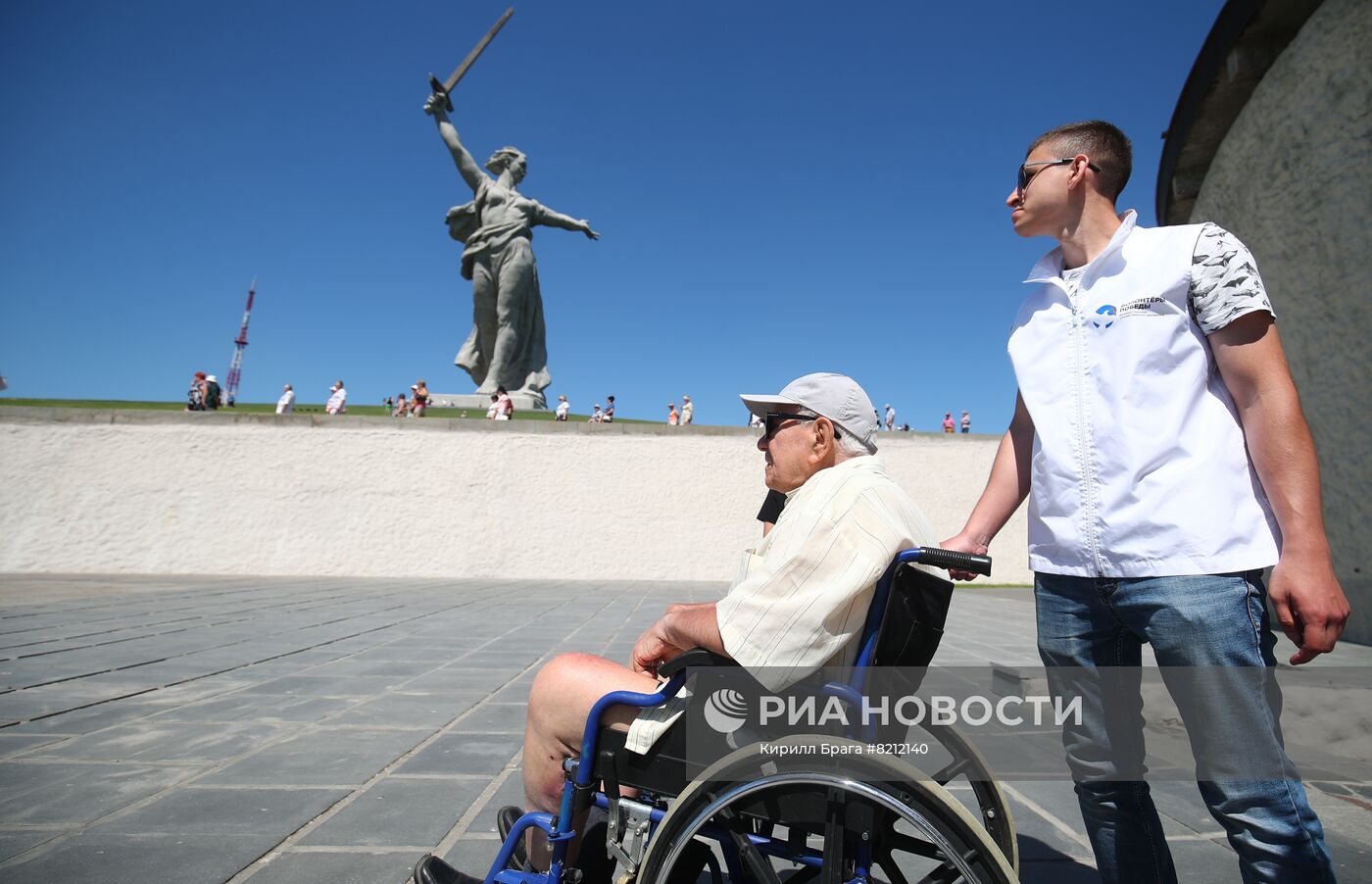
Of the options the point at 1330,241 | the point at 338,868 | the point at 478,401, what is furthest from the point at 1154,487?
the point at 478,401

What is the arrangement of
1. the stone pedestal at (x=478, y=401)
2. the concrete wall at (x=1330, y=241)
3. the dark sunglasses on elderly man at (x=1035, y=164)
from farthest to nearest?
1. the stone pedestal at (x=478, y=401)
2. the concrete wall at (x=1330, y=241)
3. the dark sunglasses on elderly man at (x=1035, y=164)

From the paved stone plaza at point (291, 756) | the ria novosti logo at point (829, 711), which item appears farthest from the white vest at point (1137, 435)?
the paved stone plaza at point (291, 756)

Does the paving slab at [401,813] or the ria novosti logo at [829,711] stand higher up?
the ria novosti logo at [829,711]

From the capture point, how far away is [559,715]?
130 centimetres

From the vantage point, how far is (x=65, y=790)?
2.03 meters

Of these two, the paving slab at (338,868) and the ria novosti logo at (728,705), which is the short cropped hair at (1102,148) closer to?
the ria novosti logo at (728,705)

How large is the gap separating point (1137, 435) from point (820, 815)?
0.83 meters

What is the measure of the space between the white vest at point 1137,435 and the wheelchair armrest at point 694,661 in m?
0.67

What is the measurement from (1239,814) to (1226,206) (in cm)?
751

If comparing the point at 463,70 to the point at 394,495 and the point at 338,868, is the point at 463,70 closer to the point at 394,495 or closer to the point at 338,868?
the point at 394,495

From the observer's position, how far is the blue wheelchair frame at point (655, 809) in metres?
1.11

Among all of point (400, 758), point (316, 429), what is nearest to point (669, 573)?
point (316, 429)

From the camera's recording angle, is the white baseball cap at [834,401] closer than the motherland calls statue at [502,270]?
Yes

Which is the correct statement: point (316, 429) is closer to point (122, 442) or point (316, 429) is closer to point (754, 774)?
point (122, 442)
